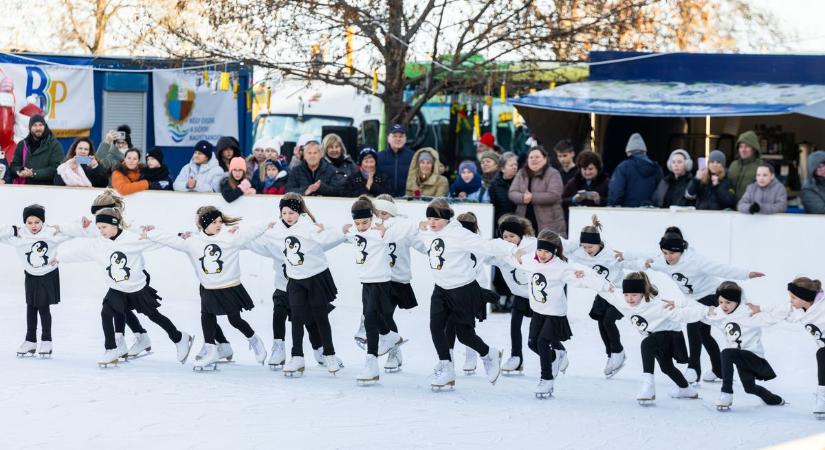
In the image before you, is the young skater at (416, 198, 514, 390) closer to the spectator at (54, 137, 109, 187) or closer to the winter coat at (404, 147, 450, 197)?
the winter coat at (404, 147, 450, 197)

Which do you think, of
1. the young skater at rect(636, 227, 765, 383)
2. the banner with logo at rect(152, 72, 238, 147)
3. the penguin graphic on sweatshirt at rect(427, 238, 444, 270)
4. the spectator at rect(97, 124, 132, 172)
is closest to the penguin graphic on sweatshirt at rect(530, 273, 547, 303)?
the penguin graphic on sweatshirt at rect(427, 238, 444, 270)

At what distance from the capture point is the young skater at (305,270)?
10.0 m

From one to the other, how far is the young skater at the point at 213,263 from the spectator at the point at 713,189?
4.39 m

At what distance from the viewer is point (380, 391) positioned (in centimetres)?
941

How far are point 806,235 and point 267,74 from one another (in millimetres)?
7658

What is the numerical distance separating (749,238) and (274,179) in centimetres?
455

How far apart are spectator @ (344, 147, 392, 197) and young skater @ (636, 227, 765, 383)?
3.59 m

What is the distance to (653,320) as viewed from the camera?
30.8ft

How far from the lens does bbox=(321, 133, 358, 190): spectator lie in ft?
42.9

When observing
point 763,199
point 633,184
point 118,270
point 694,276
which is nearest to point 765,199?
point 763,199

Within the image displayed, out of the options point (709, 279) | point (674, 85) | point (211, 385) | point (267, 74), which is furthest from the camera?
point (267, 74)

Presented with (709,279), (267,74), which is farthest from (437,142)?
(709,279)

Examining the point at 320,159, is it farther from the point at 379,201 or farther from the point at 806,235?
the point at 806,235

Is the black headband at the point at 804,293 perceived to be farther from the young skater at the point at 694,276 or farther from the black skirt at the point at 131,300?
the black skirt at the point at 131,300
